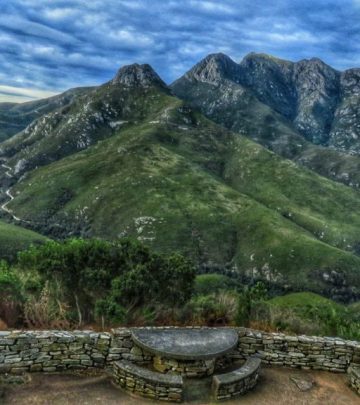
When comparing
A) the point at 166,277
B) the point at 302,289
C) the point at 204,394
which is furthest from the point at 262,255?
the point at 204,394

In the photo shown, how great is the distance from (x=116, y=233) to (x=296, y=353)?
542 ft

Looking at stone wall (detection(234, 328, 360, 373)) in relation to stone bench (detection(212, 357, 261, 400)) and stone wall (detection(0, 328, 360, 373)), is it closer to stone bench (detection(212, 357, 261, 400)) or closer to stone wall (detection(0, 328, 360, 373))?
stone wall (detection(0, 328, 360, 373))

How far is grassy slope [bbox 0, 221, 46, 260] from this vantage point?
15098 cm

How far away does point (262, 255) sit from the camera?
16962 cm

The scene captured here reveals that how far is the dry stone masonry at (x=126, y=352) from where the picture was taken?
15180 mm

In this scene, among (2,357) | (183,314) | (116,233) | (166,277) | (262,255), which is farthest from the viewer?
(116,233)

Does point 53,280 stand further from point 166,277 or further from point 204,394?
point 204,394

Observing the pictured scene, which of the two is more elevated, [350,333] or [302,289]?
[350,333]

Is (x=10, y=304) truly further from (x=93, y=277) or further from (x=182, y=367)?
(x=182, y=367)

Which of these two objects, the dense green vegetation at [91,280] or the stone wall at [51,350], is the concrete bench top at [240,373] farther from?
the dense green vegetation at [91,280]

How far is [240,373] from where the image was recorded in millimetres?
→ 16156

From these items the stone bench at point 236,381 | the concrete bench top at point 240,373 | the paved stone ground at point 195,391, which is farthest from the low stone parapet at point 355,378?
the stone bench at point 236,381

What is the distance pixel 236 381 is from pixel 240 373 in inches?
21.2

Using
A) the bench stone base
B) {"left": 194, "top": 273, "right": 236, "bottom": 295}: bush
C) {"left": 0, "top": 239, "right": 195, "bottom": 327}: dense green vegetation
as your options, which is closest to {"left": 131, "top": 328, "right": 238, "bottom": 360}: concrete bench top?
the bench stone base
